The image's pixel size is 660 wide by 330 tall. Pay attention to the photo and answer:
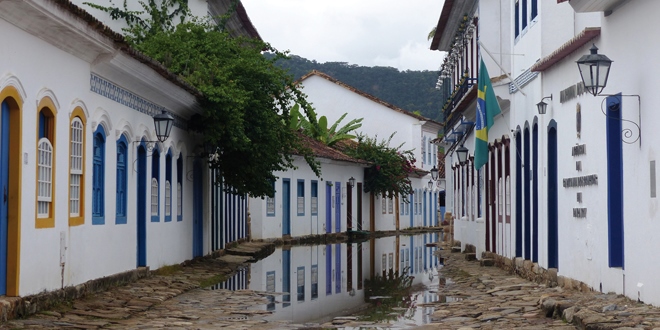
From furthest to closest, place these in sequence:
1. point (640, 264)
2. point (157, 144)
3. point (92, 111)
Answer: point (157, 144) < point (92, 111) < point (640, 264)

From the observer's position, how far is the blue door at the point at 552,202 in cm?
1598

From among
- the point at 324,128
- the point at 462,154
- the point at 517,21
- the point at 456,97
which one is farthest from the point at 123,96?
the point at 324,128

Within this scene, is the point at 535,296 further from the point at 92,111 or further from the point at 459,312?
the point at 92,111

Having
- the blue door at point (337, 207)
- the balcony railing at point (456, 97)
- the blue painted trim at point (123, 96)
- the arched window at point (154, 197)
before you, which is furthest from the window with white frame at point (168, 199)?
the blue door at point (337, 207)

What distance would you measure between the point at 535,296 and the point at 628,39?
154 inches

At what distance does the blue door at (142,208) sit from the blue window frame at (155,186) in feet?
1.87

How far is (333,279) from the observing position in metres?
19.2

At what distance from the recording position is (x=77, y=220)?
13375 millimetres

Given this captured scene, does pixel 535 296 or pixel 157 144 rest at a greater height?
pixel 157 144

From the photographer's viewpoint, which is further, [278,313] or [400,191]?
[400,191]

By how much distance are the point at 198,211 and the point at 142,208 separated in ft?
17.6

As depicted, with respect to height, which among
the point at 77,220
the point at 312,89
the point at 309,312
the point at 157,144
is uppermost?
the point at 312,89

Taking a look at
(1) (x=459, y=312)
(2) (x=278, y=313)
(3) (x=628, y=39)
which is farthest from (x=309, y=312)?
(3) (x=628, y=39)

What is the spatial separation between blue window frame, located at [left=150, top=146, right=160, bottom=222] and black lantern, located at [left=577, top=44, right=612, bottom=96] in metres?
8.76
